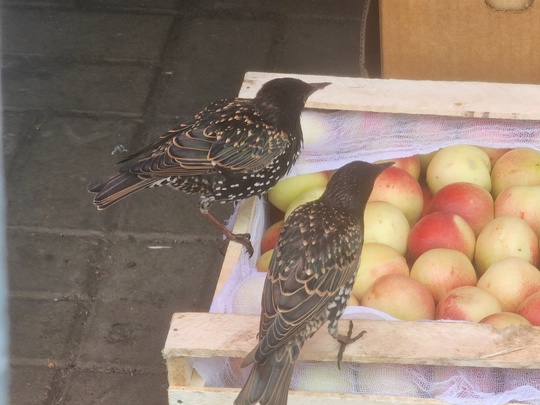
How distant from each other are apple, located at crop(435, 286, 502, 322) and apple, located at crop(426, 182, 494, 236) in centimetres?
32

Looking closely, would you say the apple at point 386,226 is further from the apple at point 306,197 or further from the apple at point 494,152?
the apple at point 494,152

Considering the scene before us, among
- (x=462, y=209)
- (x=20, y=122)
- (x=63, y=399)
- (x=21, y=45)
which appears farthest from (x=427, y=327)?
(x=21, y=45)

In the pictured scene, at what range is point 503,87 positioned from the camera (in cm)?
282

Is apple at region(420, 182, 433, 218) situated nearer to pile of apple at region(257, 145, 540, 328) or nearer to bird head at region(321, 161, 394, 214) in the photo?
pile of apple at region(257, 145, 540, 328)

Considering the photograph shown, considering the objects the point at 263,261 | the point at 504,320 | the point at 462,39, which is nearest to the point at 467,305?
the point at 504,320

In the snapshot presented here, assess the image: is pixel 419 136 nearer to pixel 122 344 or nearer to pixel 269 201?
pixel 269 201

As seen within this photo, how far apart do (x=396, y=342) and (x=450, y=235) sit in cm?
58

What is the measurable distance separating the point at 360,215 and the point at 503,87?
816 millimetres

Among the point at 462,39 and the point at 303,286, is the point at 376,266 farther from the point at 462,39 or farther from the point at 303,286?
the point at 462,39

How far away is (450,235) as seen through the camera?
2477 millimetres

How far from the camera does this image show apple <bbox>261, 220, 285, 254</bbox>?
257 centimetres

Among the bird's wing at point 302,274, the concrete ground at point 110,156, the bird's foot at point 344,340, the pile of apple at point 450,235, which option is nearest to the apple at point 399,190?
the pile of apple at point 450,235

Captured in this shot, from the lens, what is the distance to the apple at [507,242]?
2.44 meters

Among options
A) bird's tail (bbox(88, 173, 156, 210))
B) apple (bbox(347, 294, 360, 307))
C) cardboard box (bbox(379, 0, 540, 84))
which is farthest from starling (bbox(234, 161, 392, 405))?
cardboard box (bbox(379, 0, 540, 84))
